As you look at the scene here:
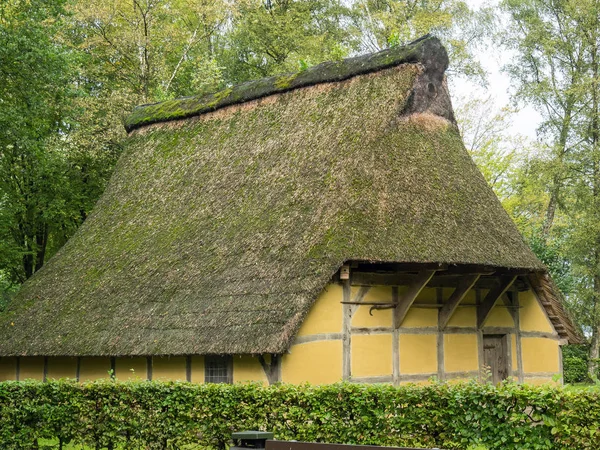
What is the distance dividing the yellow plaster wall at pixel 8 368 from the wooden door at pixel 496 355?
1085cm

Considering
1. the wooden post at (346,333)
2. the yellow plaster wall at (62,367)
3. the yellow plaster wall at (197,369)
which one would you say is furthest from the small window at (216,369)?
the yellow plaster wall at (62,367)

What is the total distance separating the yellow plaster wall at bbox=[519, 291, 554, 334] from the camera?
17.5 metres

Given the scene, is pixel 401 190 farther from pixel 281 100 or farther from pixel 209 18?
pixel 209 18

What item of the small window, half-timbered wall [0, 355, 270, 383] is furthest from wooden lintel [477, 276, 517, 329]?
the small window

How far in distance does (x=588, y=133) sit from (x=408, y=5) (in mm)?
9951

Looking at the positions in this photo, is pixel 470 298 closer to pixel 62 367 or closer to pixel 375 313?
pixel 375 313

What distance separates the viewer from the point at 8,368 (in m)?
19.7

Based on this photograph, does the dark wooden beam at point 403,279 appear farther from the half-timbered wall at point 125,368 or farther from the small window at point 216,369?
the small window at point 216,369

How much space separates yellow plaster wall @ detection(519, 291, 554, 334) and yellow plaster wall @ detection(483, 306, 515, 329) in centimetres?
40

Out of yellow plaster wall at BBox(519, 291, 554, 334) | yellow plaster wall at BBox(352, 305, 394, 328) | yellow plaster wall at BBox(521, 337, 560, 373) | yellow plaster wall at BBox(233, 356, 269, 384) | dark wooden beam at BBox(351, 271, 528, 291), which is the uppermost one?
dark wooden beam at BBox(351, 271, 528, 291)

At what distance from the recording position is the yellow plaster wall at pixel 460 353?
15.6 metres

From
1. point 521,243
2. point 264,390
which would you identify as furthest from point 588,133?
point 264,390

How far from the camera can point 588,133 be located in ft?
94.8

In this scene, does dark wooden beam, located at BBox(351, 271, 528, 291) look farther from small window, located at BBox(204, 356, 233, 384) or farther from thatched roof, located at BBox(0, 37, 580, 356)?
small window, located at BBox(204, 356, 233, 384)
